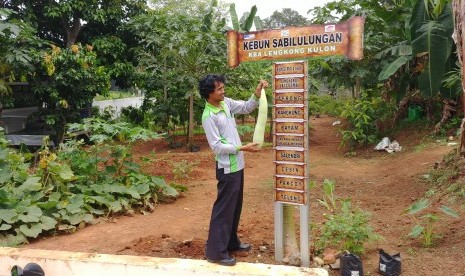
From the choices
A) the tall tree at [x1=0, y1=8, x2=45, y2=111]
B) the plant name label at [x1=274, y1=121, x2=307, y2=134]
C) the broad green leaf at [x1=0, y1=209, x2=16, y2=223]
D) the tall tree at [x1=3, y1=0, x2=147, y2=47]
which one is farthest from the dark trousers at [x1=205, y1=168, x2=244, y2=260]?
the tall tree at [x1=3, y1=0, x2=147, y2=47]

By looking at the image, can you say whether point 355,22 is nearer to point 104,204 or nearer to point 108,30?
point 104,204

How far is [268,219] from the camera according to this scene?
17.0 feet

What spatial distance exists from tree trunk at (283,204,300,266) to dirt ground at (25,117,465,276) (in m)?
0.20

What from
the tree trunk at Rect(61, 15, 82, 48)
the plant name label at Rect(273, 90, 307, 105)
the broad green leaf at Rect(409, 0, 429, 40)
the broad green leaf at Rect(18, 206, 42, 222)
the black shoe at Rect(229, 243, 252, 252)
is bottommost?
the black shoe at Rect(229, 243, 252, 252)

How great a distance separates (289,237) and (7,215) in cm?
293

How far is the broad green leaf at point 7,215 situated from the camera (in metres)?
4.61

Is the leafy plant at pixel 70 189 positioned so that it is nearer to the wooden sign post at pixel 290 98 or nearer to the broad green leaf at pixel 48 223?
the broad green leaf at pixel 48 223

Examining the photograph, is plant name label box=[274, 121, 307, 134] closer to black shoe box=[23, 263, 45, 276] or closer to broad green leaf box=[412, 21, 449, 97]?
black shoe box=[23, 263, 45, 276]

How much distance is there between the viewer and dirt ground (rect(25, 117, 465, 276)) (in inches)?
155

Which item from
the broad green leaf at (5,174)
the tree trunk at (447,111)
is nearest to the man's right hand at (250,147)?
the broad green leaf at (5,174)

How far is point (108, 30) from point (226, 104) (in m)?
9.93

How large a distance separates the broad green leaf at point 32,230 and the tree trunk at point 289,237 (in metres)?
2.60

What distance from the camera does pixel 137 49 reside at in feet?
39.3

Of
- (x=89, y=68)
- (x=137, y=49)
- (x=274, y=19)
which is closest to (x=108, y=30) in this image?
(x=137, y=49)
